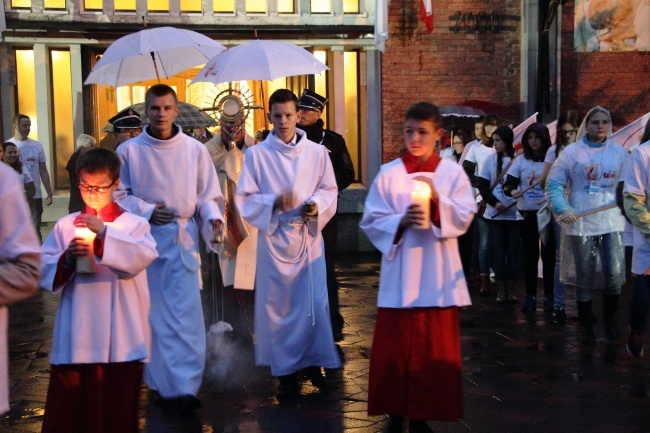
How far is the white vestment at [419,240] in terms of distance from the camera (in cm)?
545

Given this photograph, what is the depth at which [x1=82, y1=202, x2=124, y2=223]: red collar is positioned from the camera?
4973 mm

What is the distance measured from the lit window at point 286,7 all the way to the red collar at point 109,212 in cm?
1115

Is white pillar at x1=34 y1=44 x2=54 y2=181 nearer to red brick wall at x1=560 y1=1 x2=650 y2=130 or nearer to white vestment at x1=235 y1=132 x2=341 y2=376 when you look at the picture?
red brick wall at x1=560 y1=1 x2=650 y2=130

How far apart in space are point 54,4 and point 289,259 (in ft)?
32.0

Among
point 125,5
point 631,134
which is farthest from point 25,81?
point 631,134

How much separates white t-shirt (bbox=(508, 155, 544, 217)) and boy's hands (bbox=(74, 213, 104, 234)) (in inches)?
238

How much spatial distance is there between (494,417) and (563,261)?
3.08 metres

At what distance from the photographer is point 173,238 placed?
21.0 feet

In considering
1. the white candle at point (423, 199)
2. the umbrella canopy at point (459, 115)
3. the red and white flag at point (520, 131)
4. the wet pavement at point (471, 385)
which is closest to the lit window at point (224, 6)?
the umbrella canopy at point (459, 115)

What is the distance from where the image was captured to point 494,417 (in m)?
6.00

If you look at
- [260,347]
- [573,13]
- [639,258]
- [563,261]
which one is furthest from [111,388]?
[573,13]

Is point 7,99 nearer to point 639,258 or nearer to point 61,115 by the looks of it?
point 61,115

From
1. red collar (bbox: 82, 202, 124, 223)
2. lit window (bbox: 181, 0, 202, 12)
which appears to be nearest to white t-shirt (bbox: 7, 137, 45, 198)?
lit window (bbox: 181, 0, 202, 12)

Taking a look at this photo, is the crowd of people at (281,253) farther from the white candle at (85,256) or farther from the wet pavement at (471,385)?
the wet pavement at (471,385)
